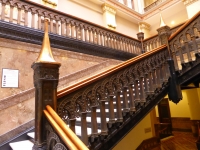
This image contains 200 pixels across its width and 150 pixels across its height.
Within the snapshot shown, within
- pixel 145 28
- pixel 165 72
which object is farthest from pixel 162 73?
pixel 145 28

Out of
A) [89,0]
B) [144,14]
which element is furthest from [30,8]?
[144,14]

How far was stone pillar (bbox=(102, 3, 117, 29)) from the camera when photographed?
707cm

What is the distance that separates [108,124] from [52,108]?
2.58 ft

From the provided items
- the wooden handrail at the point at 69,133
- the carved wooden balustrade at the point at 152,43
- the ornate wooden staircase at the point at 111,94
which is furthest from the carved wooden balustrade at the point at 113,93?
the carved wooden balustrade at the point at 152,43

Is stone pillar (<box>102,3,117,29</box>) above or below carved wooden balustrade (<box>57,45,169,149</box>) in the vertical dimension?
above

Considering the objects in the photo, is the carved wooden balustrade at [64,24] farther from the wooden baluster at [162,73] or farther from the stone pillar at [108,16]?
the stone pillar at [108,16]

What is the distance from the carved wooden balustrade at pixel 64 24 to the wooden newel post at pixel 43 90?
2112 mm

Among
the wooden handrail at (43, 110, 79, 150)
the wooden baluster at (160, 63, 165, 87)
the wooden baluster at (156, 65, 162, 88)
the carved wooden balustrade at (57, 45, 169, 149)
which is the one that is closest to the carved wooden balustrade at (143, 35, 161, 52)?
the carved wooden balustrade at (57, 45, 169, 149)

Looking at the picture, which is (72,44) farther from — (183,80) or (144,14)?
(144,14)

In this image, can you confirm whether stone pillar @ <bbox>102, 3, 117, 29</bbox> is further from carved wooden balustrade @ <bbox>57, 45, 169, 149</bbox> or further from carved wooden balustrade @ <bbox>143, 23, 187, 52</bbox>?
carved wooden balustrade @ <bbox>57, 45, 169, 149</bbox>

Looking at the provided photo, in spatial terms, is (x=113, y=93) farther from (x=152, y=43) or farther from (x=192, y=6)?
(x=192, y=6)

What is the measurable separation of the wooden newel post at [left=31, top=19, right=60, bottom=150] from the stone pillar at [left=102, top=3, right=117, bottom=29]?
20.0 ft

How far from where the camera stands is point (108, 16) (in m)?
7.16

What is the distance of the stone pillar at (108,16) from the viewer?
707cm
